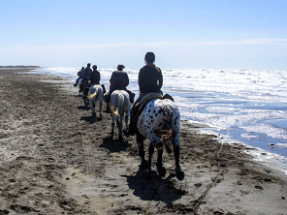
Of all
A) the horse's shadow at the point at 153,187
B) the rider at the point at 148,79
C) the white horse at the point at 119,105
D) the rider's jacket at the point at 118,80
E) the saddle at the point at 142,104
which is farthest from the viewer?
the rider's jacket at the point at 118,80

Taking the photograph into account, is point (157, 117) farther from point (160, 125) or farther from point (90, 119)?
point (90, 119)

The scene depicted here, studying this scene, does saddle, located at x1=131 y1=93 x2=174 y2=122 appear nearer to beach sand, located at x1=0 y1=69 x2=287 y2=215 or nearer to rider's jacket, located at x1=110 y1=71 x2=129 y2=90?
beach sand, located at x1=0 y1=69 x2=287 y2=215

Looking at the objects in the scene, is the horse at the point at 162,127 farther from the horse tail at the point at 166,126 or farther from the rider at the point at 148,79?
the rider at the point at 148,79

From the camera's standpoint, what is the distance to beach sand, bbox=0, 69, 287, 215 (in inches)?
179

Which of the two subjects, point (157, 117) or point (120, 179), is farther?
point (120, 179)

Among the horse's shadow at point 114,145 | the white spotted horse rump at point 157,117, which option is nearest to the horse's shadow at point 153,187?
the white spotted horse rump at point 157,117

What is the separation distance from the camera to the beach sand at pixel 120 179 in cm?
456

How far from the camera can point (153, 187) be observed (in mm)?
5379

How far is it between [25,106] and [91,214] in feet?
39.4

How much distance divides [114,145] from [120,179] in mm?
2651

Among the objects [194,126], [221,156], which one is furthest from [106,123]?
[221,156]

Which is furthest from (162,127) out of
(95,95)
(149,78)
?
(95,95)

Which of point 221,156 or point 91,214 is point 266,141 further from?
point 91,214

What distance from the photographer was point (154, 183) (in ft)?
18.3
